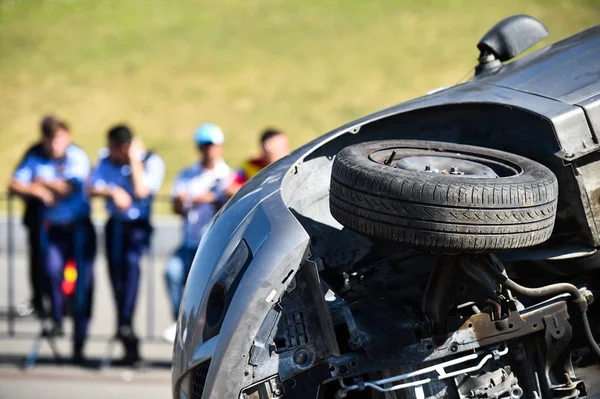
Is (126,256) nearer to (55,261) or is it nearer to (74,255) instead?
(74,255)

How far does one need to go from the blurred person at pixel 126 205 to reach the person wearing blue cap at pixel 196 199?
0.32m

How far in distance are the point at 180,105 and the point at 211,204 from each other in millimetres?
14508

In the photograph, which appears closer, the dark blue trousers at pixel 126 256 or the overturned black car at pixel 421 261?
the overturned black car at pixel 421 261

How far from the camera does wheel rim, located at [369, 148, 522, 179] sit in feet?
11.3

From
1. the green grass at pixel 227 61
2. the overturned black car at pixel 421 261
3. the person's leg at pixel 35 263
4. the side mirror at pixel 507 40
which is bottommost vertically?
the overturned black car at pixel 421 261

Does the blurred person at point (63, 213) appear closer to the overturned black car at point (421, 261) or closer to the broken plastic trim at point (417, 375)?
the overturned black car at point (421, 261)

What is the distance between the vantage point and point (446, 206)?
314cm

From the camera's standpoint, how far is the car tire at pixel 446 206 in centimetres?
315

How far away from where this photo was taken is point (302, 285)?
134 inches

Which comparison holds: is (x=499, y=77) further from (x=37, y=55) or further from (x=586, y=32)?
(x=37, y=55)

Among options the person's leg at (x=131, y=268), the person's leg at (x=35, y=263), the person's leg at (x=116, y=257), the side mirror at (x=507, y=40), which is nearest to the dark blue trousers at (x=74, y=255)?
the person's leg at (x=116, y=257)

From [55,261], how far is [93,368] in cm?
107

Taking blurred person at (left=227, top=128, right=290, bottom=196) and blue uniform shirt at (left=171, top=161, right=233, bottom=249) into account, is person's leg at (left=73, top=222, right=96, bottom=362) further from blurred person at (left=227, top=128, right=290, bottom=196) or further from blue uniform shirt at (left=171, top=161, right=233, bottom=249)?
blurred person at (left=227, top=128, right=290, bottom=196)

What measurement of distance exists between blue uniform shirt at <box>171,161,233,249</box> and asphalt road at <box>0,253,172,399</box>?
1152mm
